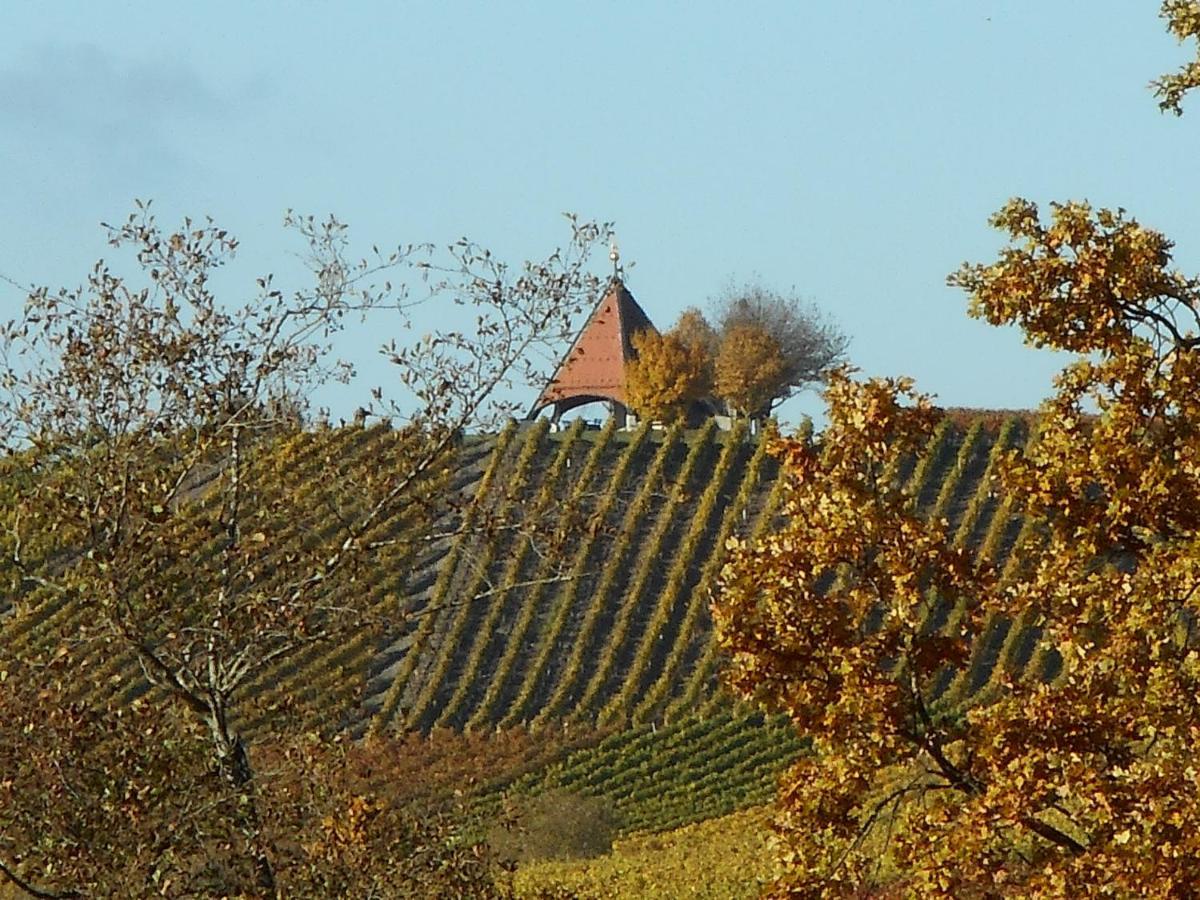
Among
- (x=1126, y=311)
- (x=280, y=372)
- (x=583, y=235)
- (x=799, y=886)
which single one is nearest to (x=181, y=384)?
(x=280, y=372)

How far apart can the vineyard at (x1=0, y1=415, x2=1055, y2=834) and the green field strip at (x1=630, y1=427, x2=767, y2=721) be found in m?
→ 0.04

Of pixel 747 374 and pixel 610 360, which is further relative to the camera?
pixel 610 360

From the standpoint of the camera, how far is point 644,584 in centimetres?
4212

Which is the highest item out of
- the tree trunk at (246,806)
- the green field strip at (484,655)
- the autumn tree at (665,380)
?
the autumn tree at (665,380)

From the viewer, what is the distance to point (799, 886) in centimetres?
923

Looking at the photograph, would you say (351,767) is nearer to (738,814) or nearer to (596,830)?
(596,830)

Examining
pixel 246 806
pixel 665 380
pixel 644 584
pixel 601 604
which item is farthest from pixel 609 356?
pixel 246 806

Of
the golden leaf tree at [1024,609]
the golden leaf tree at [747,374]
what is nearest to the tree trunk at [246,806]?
the golden leaf tree at [1024,609]

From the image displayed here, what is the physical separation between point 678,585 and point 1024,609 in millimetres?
32340

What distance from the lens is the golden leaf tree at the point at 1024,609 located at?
8727mm

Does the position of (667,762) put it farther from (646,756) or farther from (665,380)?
(665,380)

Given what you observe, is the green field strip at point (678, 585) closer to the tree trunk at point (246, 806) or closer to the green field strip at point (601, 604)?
the green field strip at point (601, 604)

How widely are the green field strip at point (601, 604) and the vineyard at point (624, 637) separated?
0.06 m

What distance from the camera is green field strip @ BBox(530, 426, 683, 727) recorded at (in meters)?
38.4
